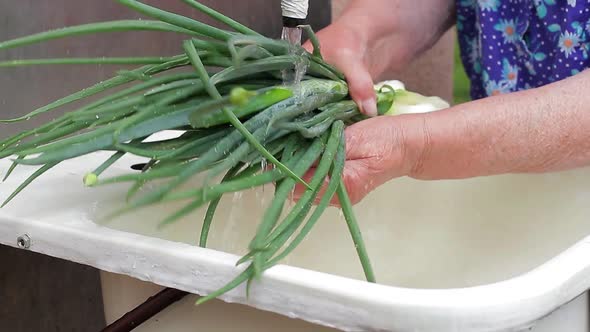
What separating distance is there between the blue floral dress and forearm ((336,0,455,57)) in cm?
6

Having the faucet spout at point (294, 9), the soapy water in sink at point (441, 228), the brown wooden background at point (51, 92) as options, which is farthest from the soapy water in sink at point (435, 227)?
the faucet spout at point (294, 9)

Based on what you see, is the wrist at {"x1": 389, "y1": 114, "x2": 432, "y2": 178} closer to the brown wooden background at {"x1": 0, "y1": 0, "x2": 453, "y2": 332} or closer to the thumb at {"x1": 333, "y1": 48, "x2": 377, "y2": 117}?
the thumb at {"x1": 333, "y1": 48, "x2": 377, "y2": 117}

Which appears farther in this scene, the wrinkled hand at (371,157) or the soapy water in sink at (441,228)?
the soapy water in sink at (441,228)

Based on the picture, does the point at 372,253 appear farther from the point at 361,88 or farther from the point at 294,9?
the point at 294,9

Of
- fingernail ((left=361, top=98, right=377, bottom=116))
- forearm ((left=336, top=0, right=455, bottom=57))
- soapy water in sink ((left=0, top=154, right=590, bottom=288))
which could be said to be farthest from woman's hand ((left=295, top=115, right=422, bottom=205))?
forearm ((left=336, top=0, right=455, bottom=57))

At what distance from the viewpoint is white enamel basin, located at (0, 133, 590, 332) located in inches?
19.9

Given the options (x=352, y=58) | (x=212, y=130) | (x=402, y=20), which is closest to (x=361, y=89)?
(x=352, y=58)

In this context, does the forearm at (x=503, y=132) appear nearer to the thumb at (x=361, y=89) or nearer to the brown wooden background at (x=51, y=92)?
the thumb at (x=361, y=89)

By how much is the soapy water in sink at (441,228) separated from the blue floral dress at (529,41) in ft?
0.69

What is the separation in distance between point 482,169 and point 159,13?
1.24ft

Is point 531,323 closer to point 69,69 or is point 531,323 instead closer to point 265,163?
point 265,163

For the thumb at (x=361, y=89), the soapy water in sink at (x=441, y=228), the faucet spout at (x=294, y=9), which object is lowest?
the soapy water in sink at (x=441, y=228)

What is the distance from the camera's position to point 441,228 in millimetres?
992

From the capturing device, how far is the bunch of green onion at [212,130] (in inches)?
21.3
